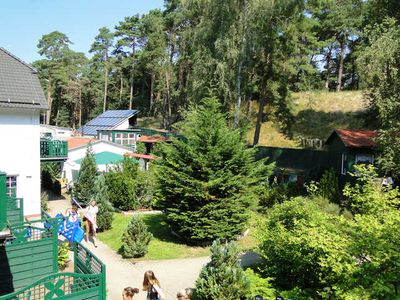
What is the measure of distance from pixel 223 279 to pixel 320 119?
33.7m

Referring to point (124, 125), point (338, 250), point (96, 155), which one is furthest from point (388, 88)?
point (124, 125)

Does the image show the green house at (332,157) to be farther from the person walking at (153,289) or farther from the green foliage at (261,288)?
the person walking at (153,289)

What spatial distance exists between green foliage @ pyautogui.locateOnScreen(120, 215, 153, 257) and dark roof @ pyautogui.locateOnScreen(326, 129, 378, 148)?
14.5 metres

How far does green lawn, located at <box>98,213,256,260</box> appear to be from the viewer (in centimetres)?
1429

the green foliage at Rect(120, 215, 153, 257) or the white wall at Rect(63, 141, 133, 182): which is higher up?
the white wall at Rect(63, 141, 133, 182)

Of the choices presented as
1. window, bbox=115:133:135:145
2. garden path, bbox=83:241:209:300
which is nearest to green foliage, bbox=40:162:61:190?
window, bbox=115:133:135:145

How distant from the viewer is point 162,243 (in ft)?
51.0

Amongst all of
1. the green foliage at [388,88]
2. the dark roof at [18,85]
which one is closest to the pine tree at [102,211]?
the dark roof at [18,85]

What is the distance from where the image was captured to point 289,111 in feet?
96.7

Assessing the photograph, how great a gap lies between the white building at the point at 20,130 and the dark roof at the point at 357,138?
17442 mm

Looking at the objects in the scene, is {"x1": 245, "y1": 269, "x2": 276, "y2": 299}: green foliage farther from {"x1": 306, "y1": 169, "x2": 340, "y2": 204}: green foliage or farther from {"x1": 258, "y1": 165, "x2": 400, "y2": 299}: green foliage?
{"x1": 306, "y1": 169, "x2": 340, "y2": 204}: green foliage

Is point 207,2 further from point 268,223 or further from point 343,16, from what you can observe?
point 343,16

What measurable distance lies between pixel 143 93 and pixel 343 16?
32.6 m

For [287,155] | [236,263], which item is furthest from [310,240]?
[287,155]
